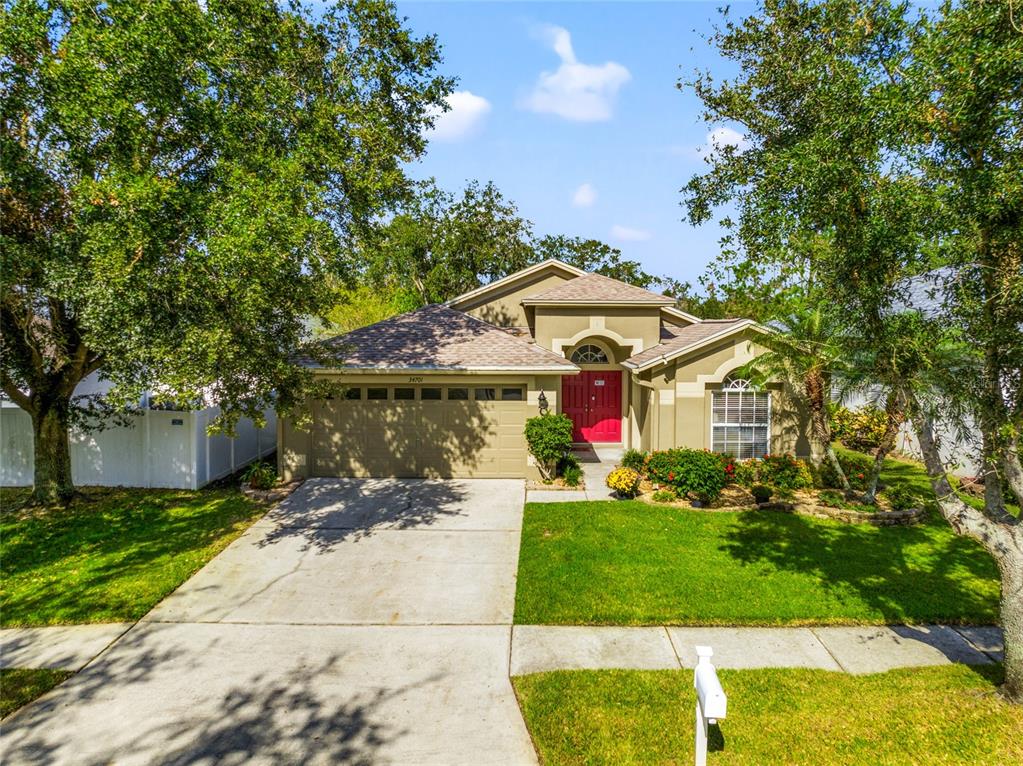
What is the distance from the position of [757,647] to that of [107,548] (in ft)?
33.6

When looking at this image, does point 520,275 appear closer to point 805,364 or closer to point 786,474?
point 805,364

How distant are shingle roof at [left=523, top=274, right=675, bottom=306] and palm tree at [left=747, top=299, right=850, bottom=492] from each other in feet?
11.7

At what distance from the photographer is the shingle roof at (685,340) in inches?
549

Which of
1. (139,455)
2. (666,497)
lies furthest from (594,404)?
(139,455)

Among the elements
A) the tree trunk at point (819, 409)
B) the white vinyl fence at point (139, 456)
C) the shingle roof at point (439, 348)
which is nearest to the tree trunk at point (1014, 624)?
the tree trunk at point (819, 409)

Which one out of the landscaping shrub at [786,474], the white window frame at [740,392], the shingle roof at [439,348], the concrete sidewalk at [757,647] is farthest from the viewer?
the white window frame at [740,392]

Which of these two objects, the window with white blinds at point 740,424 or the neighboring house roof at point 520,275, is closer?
the window with white blinds at point 740,424

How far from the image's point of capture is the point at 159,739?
16.1 ft

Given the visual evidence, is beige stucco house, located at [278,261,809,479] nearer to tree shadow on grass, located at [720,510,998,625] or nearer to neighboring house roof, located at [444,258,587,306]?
neighboring house roof, located at [444,258,587,306]

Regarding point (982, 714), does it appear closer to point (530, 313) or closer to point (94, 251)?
point (94, 251)

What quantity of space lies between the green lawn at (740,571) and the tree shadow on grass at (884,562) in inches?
0.7

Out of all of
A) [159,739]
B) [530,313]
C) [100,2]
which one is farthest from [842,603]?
[100,2]

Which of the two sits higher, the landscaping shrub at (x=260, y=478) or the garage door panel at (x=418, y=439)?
the garage door panel at (x=418, y=439)

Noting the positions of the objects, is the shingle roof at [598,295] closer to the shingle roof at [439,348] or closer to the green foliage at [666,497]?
the shingle roof at [439,348]
